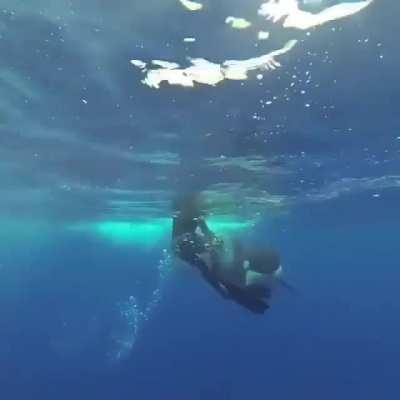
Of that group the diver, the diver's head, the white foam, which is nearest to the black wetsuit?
the diver

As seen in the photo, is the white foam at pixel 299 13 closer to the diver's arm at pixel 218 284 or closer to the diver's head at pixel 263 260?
the diver's head at pixel 263 260

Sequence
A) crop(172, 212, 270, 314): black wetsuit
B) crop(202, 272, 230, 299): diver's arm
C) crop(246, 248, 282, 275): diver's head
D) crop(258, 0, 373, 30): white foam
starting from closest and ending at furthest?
crop(258, 0, 373, 30): white foam
crop(172, 212, 270, 314): black wetsuit
crop(202, 272, 230, 299): diver's arm
crop(246, 248, 282, 275): diver's head

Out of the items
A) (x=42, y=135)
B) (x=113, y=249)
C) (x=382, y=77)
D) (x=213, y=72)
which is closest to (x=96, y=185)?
(x=42, y=135)

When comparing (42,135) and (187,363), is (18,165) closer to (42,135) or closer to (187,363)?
(42,135)

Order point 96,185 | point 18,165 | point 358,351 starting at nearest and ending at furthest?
1. point 18,165
2. point 96,185
3. point 358,351

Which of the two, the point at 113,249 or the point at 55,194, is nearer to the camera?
the point at 55,194

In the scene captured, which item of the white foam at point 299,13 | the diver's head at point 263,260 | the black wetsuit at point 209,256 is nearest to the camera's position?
the white foam at point 299,13

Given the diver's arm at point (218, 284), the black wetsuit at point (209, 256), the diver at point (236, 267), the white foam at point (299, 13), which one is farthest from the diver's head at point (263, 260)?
the white foam at point (299, 13)

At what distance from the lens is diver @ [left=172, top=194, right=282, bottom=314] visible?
31.1 ft

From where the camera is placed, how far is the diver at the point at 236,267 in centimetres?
947

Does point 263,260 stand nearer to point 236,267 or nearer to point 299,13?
point 236,267

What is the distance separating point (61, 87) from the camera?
12781mm

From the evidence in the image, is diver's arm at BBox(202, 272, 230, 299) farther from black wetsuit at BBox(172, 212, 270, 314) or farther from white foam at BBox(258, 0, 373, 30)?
white foam at BBox(258, 0, 373, 30)

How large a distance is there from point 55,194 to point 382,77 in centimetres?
2159
